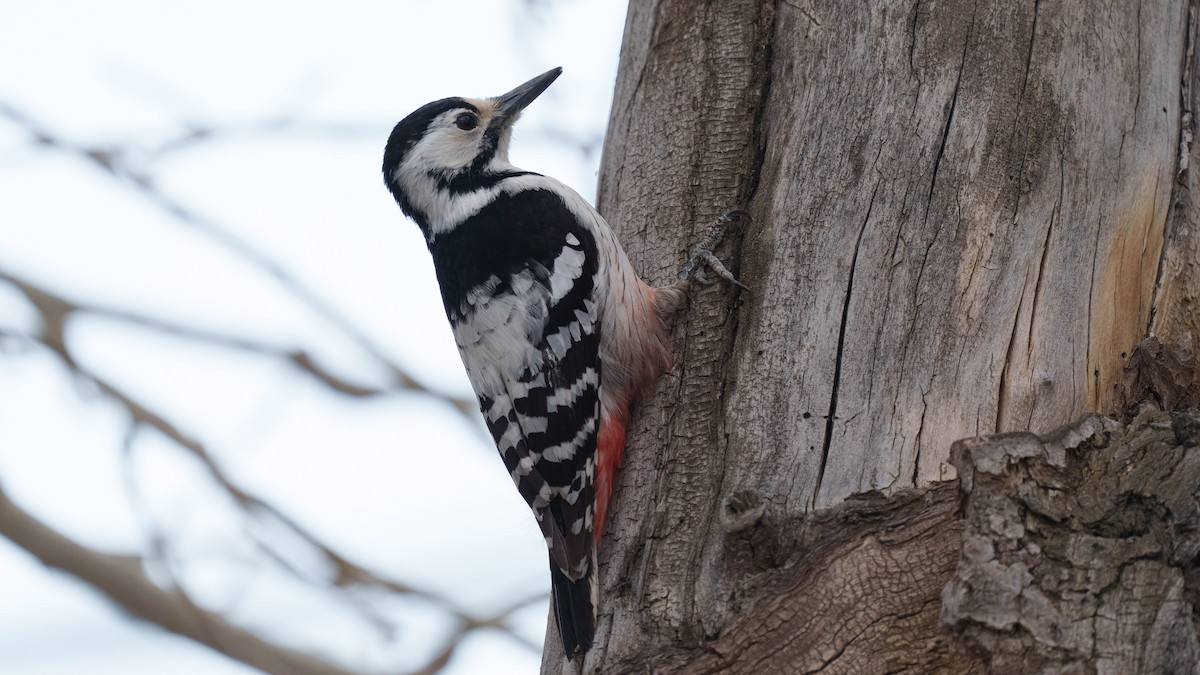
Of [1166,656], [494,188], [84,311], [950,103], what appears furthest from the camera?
[84,311]

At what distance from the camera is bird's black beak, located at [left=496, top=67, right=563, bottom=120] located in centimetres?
443

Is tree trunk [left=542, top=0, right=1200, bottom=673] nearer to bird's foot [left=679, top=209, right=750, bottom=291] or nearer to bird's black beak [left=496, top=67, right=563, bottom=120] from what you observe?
bird's foot [left=679, top=209, right=750, bottom=291]

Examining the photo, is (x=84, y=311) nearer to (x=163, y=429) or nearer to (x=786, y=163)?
(x=163, y=429)

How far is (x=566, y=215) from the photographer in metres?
3.76

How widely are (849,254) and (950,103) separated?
483 mm

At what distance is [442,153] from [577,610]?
2.12m

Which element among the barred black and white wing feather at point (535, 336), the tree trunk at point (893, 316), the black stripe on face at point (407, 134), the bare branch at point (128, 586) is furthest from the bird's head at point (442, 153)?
the bare branch at point (128, 586)

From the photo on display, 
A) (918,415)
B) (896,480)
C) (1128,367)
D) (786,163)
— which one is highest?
(786,163)

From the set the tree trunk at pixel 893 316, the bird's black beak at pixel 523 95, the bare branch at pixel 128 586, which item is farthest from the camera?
the bare branch at pixel 128 586

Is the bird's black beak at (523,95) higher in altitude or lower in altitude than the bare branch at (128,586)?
higher

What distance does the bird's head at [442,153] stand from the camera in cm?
424

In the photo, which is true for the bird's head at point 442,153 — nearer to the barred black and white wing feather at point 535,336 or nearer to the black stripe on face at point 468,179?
the black stripe on face at point 468,179

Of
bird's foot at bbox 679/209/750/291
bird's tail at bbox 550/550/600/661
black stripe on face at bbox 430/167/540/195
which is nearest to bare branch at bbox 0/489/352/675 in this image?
black stripe on face at bbox 430/167/540/195

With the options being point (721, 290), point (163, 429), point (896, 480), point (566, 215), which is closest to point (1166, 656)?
point (896, 480)
